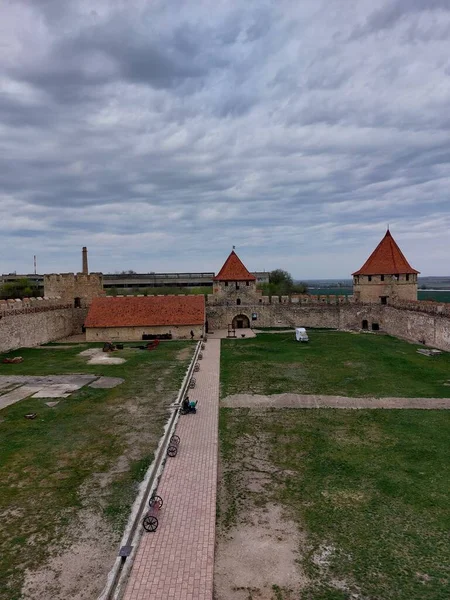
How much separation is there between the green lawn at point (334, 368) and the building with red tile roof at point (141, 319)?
351 centimetres

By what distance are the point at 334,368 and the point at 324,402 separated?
5.77m

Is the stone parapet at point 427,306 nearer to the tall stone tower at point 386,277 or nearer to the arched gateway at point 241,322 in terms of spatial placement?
the tall stone tower at point 386,277

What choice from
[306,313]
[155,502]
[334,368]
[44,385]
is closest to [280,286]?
[306,313]

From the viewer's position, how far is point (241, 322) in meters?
36.6

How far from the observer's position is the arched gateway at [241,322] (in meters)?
36.3

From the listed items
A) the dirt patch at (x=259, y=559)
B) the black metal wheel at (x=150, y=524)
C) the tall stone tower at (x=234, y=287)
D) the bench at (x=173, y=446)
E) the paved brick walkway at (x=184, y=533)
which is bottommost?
the dirt patch at (x=259, y=559)

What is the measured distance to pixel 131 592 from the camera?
6270mm

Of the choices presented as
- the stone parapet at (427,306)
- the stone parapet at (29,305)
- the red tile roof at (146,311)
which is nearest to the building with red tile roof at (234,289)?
the red tile roof at (146,311)

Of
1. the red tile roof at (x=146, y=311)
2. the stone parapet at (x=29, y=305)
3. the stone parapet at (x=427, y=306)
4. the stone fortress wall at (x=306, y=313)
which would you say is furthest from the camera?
the stone fortress wall at (x=306, y=313)

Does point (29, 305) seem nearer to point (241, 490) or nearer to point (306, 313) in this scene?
point (306, 313)

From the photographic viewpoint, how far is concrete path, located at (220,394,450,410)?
1520 centimetres

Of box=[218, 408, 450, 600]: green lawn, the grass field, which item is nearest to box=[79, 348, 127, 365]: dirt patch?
the grass field

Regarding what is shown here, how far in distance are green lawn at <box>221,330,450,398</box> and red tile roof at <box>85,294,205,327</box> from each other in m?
4.08

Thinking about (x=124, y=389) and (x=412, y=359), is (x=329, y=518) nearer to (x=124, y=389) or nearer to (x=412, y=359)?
(x=124, y=389)
